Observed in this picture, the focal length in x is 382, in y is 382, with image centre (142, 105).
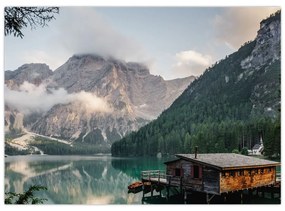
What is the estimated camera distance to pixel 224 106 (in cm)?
9662

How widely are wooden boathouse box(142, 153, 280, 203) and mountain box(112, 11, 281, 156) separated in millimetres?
25444

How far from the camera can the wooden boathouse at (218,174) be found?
21.1m

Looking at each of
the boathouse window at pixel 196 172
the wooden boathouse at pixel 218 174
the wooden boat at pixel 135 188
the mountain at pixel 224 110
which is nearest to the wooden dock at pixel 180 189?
the wooden boathouse at pixel 218 174

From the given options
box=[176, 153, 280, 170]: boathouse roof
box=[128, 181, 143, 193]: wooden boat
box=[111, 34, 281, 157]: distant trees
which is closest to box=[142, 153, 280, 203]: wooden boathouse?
box=[176, 153, 280, 170]: boathouse roof

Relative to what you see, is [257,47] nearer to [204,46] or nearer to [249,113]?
[249,113]

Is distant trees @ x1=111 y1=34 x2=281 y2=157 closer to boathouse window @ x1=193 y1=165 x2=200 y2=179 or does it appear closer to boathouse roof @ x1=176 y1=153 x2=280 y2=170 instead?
boathouse roof @ x1=176 y1=153 x2=280 y2=170

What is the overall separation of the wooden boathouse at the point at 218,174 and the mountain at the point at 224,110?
25444mm

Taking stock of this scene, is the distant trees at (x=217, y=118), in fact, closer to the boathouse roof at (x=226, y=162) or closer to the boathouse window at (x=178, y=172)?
the boathouse roof at (x=226, y=162)

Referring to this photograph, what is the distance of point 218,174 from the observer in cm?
2091

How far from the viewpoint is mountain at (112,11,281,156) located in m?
54.3

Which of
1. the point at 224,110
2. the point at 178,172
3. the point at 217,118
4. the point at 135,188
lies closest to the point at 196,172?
the point at 178,172

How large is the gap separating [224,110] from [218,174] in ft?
250

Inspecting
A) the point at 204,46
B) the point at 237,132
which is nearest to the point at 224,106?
the point at 237,132
